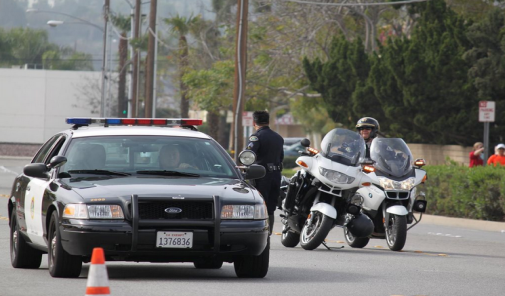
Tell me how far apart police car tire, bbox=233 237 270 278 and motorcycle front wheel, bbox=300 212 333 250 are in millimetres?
3158

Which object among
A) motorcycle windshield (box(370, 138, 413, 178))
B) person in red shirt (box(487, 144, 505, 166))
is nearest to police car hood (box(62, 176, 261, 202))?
motorcycle windshield (box(370, 138, 413, 178))

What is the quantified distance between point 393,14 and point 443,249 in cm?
2985

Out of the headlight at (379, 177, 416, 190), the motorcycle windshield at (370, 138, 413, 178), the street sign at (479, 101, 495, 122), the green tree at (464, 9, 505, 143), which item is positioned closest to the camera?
the headlight at (379, 177, 416, 190)

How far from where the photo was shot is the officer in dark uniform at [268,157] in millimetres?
15148

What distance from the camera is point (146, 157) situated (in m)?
10.7

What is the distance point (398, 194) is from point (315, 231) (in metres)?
1.47

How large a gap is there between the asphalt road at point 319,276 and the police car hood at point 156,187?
2.64 ft

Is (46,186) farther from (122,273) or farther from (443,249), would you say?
(443,249)

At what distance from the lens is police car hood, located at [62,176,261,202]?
31.8 feet

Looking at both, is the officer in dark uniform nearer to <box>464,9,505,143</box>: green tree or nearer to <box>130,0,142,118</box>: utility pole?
<box>464,9,505,143</box>: green tree

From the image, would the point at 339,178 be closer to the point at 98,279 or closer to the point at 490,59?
the point at 98,279

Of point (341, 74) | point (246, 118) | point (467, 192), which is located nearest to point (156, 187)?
point (467, 192)

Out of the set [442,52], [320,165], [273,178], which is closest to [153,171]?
[320,165]

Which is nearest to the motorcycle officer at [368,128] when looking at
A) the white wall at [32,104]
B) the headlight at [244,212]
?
the headlight at [244,212]
